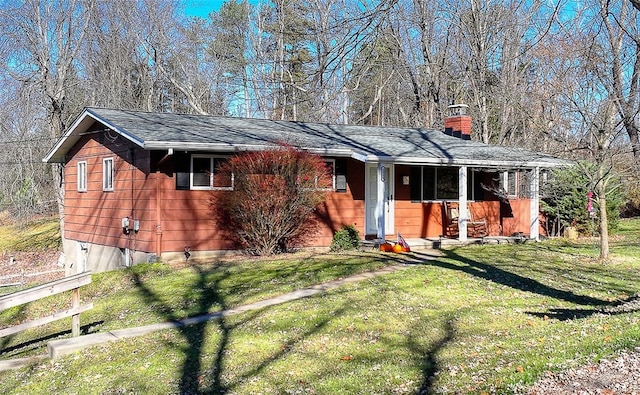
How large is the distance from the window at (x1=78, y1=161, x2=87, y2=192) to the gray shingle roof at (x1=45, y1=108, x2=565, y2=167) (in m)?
0.87

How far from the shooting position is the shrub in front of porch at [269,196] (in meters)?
13.3

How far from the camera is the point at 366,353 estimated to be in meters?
6.83

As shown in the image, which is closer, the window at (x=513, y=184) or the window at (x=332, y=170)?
the window at (x=332, y=170)

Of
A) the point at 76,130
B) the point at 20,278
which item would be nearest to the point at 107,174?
the point at 76,130

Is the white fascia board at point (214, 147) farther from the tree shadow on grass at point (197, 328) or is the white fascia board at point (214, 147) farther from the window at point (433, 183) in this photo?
the window at point (433, 183)

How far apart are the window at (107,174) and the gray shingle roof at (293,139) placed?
49.9 inches

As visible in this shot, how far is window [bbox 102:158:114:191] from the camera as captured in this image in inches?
637

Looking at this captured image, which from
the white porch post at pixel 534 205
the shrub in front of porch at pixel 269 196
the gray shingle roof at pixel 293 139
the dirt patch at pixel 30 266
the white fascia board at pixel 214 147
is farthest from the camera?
the dirt patch at pixel 30 266

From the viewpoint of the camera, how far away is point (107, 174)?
16.5m

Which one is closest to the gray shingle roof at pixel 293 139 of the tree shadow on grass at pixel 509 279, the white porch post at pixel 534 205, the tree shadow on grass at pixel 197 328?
the white porch post at pixel 534 205

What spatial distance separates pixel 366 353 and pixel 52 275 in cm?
1674

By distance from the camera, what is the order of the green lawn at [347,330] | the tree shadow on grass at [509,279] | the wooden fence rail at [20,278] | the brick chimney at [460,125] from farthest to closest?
1. the brick chimney at [460,125]
2. the wooden fence rail at [20,278]
3. the tree shadow on grass at [509,279]
4. the green lawn at [347,330]

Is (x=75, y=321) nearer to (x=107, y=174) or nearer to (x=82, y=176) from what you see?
(x=107, y=174)

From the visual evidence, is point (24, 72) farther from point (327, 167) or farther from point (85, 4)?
point (327, 167)
